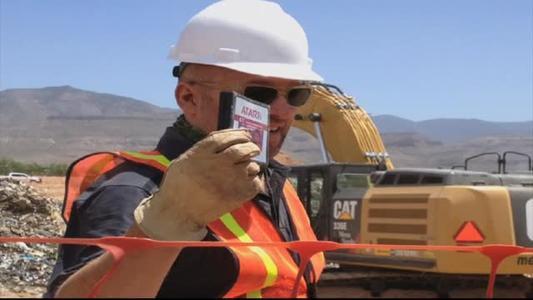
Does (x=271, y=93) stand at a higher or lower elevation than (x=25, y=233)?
higher

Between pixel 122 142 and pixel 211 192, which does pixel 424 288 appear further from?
pixel 122 142

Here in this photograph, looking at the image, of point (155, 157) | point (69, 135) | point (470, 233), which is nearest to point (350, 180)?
point (470, 233)

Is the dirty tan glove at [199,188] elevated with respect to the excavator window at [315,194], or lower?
elevated

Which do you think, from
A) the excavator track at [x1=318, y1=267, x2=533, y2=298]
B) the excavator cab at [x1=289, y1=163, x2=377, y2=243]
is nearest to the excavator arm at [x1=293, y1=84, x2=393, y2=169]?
the excavator cab at [x1=289, y1=163, x2=377, y2=243]

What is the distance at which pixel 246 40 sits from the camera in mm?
2400

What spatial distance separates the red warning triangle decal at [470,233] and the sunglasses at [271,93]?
631 cm

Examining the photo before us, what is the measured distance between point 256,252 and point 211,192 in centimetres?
43

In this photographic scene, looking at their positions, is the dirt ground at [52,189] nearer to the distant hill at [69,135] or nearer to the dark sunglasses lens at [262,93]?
the dark sunglasses lens at [262,93]

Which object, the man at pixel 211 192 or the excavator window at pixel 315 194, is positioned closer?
the man at pixel 211 192

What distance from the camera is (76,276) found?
1.61m

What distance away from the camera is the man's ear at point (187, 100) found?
7.82ft

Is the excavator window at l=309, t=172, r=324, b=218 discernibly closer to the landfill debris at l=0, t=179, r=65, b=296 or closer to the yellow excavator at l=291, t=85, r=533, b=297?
the yellow excavator at l=291, t=85, r=533, b=297

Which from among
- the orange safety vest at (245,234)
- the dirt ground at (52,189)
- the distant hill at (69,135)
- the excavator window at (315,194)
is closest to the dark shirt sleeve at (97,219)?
the orange safety vest at (245,234)

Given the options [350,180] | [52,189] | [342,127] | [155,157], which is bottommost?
[52,189]
